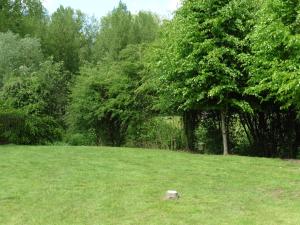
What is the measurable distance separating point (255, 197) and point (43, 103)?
14.2 meters

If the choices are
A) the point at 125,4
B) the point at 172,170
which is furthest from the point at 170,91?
the point at 125,4

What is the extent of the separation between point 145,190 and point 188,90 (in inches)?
230

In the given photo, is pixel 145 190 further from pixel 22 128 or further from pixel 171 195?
pixel 22 128

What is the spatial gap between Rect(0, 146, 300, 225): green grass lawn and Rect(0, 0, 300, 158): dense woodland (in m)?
2.21

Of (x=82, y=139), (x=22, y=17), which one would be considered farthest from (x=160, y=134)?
(x=22, y=17)

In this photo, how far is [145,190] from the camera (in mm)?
7445

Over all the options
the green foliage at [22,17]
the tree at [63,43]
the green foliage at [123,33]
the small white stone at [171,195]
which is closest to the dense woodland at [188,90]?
the small white stone at [171,195]

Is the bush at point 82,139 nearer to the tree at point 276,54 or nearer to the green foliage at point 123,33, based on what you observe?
the tree at point 276,54

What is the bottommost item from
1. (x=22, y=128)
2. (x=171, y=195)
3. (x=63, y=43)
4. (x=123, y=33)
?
(x=171, y=195)

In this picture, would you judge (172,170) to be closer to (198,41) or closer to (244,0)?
(198,41)

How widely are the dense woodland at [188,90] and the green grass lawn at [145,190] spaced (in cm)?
221


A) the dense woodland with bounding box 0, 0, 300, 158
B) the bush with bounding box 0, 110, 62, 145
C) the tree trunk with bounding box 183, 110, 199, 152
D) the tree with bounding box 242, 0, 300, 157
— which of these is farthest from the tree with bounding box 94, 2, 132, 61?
the tree with bounding box 242, 0, 300, 157

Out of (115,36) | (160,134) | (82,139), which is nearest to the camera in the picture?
(160,134)

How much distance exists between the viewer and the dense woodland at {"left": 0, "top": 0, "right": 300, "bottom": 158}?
448 inches
